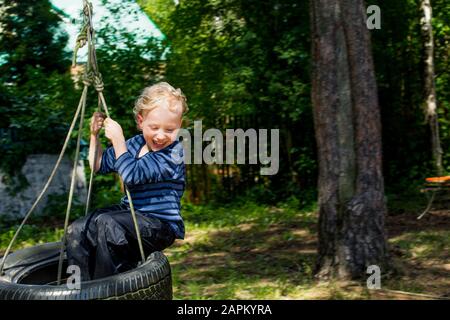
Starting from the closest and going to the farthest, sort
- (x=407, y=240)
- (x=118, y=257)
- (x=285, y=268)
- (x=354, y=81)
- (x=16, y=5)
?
1. (x=118, y=257)
2. (x=354, y=81)
3. (x=285, y=268)
4. (x=407, y=240)
5. (x=16, y=5)

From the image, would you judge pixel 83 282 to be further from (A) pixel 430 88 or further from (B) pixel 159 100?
(A) pixel 430 88

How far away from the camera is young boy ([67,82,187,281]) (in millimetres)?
2941

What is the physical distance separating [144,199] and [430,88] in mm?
8217

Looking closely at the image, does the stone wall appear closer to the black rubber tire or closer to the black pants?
the black rubber tire

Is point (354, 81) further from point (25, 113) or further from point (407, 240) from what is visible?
point (25, 113)

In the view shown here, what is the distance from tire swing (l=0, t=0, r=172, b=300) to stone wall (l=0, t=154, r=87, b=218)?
5.88 meters

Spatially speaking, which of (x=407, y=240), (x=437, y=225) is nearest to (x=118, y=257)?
(x=407, y=240)

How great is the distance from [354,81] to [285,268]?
6.34 feet

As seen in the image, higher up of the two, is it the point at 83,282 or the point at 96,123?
the point at 96,123

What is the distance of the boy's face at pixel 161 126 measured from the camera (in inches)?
119

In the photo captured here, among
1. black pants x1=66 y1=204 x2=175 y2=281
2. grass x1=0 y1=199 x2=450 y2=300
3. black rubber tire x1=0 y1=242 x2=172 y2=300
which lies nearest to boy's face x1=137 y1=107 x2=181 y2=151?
black pants x1=66 y1=204 x2=175 y2=281

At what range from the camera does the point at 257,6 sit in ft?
30.5

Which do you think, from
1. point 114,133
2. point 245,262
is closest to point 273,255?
point 245,262

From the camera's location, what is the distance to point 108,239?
2928 mm
